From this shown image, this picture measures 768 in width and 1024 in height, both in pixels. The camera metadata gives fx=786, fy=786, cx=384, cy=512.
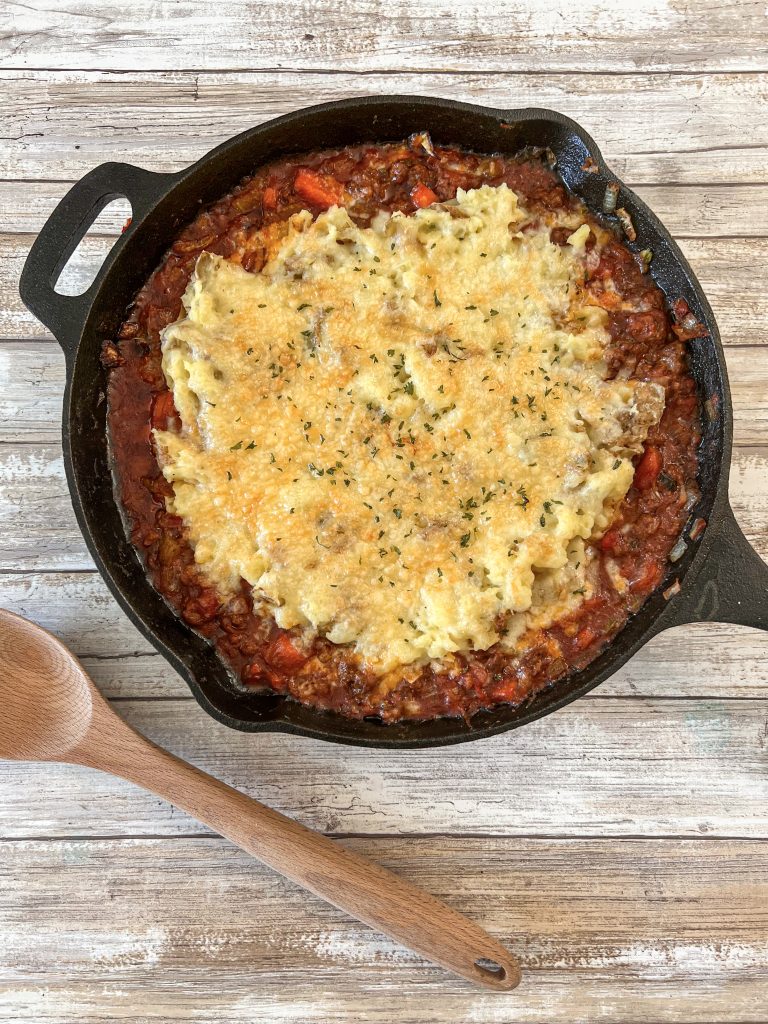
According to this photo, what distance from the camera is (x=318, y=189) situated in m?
3.26

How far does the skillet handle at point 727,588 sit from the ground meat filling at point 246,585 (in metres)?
0.22

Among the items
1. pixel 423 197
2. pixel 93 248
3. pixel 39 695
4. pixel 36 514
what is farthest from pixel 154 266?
Answer: pixel 39 695

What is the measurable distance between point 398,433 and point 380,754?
149 centimetres

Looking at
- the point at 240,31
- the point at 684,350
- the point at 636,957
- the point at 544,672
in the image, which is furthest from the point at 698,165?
the point at 636,957

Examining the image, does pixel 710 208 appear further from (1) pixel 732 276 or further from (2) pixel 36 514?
(2) pixel 36 514

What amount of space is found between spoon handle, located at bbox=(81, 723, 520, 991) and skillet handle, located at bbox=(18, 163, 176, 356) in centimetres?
170

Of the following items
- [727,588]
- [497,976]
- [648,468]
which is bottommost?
[497,976]

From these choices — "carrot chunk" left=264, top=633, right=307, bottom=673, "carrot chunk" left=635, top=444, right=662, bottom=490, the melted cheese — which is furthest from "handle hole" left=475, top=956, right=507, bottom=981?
"carrot chunk" left=635, top=444, right=662, bottom=490

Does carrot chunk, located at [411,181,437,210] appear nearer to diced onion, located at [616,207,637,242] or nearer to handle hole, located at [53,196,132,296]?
diced onion, located at [616,207,637,242]

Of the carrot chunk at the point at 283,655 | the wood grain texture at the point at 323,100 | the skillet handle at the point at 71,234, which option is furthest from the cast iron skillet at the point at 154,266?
the wood grain texture at the point at 323,100

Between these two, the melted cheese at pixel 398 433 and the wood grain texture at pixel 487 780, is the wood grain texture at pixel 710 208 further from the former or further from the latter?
the wood grain texture at pixel 487 780

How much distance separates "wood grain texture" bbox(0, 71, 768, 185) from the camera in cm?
371

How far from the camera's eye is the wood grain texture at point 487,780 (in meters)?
3.59

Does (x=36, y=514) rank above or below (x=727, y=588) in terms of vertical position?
below
